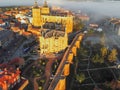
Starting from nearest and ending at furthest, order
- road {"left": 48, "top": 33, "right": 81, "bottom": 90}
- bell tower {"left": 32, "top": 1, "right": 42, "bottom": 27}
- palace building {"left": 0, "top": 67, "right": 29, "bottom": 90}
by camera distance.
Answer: palace building {"left": 0, "top": 67, "right": 29, "bottom": 90}
road {"left": 48, "top": 33, "right": 81, "bottom": 90}
bell tower {"left": 32, "top": 1, "right": 42, "bottom": 27}

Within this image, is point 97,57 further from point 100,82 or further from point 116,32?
point 116,32

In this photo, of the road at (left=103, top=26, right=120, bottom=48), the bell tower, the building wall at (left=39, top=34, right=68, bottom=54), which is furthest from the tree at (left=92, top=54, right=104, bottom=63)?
the bell tower

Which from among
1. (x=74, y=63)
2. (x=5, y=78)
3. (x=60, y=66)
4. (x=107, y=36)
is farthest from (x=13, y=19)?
(x=5, y=78)

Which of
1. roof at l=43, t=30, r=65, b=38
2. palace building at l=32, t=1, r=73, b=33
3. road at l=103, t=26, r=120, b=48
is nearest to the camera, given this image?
roof at l=43, t=30, r=65, b=38

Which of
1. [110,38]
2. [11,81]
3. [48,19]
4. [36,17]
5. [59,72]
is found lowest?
[110,38]

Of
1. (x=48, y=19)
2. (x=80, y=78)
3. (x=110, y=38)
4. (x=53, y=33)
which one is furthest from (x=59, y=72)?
(x=110, y=38)

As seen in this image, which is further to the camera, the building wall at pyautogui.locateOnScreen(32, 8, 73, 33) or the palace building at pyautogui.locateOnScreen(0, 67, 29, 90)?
the building wall at pyautogui.locateOnScreen(32, 8, 73, 33)

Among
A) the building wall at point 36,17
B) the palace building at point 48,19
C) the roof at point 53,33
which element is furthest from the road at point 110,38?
the building wall at point 36,17

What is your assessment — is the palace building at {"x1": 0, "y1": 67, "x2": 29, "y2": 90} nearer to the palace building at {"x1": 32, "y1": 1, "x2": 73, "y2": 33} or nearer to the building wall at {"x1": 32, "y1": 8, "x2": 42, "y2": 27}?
the palace building at {"x1": 32, "y1": 1, "x2": 73, "y2": 33}

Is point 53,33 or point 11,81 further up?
point 53,33

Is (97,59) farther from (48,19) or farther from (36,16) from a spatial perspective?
(36,16)

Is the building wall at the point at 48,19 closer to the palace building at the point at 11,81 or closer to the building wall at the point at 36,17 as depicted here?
the building wall at the point at 36,17

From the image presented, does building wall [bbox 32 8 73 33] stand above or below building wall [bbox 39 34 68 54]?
above
